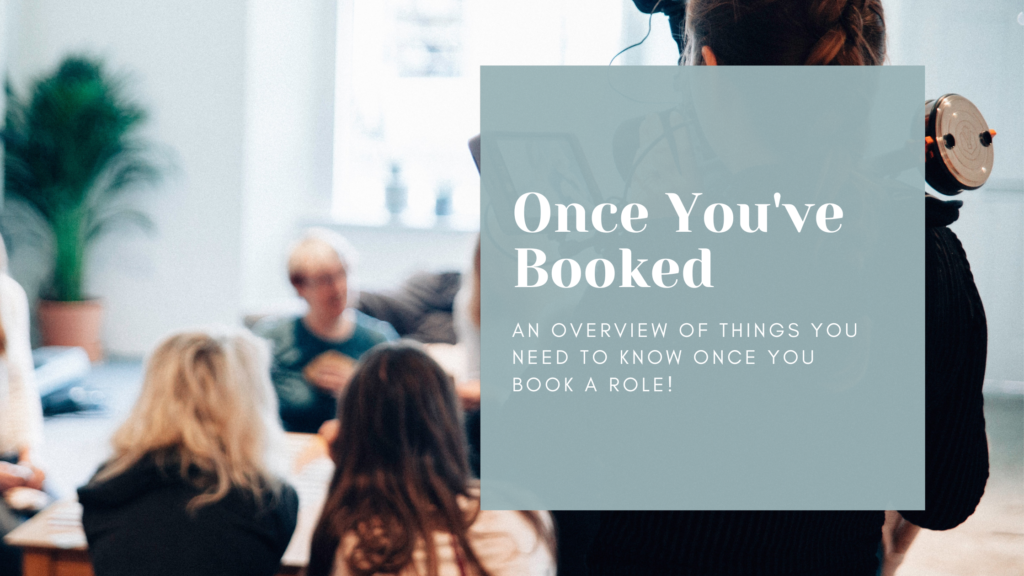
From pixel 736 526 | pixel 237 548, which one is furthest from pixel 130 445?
pixel 736 526

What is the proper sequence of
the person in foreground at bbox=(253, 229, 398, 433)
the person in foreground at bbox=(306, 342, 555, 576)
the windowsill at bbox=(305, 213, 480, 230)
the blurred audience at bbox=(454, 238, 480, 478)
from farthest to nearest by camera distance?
the windowsill at bbox=(305, 213, 480, 230) → the person in foreground at bbox=(253, 229, 398, 433) → the blurred audience at bbox=(454, 238, 480, 478) → the person in foreground at bbox=(306, 342, 555, 576)

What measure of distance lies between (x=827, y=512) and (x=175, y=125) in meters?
5.03

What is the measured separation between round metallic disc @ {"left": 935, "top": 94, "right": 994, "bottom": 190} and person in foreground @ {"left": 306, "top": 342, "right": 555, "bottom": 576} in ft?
3.17

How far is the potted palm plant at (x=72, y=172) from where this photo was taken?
4707 millimetres

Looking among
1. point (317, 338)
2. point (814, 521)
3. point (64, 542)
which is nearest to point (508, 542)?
point (814, 521)

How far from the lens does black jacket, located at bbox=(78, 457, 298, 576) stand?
4.83 feet

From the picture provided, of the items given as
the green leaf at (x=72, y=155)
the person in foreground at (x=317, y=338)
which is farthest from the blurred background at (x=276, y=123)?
the person in foreground at (x=317, y=338)

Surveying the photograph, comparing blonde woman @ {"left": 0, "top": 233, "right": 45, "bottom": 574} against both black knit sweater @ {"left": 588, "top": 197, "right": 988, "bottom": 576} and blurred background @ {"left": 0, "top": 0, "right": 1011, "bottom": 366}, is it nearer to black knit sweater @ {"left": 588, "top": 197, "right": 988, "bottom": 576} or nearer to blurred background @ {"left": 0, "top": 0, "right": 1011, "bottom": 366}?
black knit sweater @ {"left": 588, "top": 197, "right": 988, "bottom": 576}

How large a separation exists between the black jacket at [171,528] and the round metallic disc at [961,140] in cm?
130
